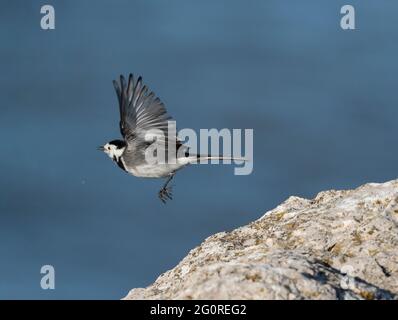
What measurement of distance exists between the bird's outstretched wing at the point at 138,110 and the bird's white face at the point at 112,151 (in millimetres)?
505

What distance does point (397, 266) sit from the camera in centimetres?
799

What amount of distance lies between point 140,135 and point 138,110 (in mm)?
577

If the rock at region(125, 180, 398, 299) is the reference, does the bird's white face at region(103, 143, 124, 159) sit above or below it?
above

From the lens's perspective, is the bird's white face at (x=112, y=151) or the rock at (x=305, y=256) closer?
the rock at (x=305, y=256)

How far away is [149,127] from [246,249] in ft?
20.5

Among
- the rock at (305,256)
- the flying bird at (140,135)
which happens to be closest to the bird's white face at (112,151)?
the flying bird at (140,135)

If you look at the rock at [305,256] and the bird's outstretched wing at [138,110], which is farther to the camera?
the bird's outstretched wing at [138,110]

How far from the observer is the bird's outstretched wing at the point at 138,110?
47.2ft

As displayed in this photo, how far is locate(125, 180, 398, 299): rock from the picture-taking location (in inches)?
268

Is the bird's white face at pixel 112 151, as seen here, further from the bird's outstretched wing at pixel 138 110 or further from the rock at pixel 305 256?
the rock at pixel 305 256

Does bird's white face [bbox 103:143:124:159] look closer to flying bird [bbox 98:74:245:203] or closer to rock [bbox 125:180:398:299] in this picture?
flying bird [bbox 98:74:245:203]

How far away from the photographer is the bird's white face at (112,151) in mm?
15280

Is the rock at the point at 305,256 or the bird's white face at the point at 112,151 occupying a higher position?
the bird's white face at the point at 112,151

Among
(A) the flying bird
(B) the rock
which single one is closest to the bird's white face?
(A) the flying bird
